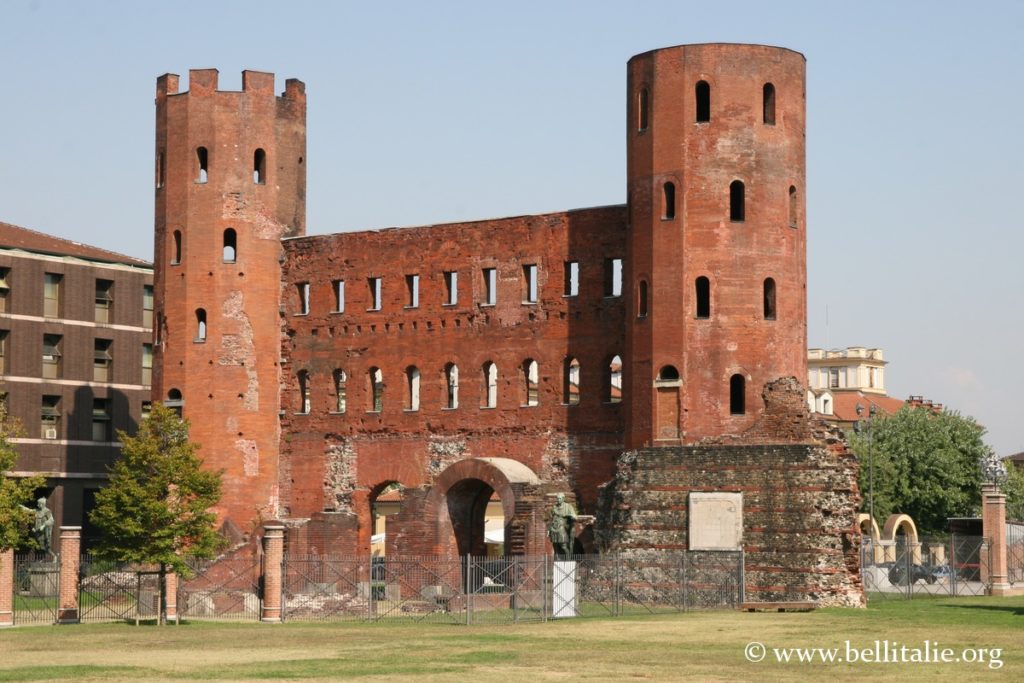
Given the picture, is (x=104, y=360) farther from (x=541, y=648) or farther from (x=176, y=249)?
(x=541, y=648)

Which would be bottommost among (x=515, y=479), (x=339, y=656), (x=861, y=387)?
(x=339, y=656)

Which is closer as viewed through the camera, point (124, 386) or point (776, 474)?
point (776, 474)

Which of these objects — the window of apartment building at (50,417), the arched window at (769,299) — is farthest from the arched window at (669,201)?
the window of apartment building at (50,417)

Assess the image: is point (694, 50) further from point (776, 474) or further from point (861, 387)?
point (861, 387)

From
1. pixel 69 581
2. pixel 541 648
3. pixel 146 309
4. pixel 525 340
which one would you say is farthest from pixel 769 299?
pixel 146 309

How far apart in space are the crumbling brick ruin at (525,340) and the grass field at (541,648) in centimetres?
522

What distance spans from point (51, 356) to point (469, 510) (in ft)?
73.9

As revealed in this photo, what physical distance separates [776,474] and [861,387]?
118174mm

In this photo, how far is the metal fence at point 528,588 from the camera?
132ft

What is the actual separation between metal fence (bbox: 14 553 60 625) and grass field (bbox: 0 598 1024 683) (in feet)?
10.5

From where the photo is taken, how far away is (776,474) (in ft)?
141

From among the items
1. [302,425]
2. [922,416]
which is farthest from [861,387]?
[302,425]

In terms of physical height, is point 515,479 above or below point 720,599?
above

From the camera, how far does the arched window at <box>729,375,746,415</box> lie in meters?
45.4
